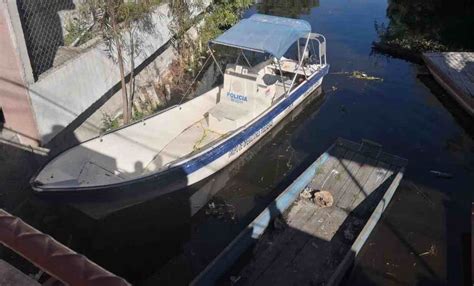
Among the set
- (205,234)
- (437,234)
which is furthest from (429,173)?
(205,234)

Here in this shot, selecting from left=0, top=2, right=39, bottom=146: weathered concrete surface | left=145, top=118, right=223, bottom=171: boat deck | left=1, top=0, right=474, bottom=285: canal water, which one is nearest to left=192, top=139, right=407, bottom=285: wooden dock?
left=1, top=0, right=474, bottom=285: canal water

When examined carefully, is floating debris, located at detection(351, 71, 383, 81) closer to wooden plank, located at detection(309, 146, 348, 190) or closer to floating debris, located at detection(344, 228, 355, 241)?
wooden plank, located at detection(309, 146, 348, 190)

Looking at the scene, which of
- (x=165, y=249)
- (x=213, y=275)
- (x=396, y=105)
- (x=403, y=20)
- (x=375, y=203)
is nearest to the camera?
(x=213, y=275)

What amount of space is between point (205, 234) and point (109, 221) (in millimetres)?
2184

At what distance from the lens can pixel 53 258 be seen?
2.26 metres

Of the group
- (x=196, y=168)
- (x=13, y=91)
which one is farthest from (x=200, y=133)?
(x=13, y=91)

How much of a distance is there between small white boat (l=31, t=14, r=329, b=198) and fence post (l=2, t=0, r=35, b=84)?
180cm

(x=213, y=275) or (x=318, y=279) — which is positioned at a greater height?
(x=213, y=275)

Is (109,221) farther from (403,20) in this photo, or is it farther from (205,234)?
(403,20)

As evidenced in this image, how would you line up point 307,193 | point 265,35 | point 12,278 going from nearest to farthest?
point 12,278
point 307,193
point 265,35

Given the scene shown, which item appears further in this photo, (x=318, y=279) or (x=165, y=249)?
(x=165, y=249)

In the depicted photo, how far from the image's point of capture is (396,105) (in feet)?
47.0

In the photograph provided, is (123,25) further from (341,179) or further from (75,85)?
(341,179)

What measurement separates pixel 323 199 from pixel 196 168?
303 centimetres
